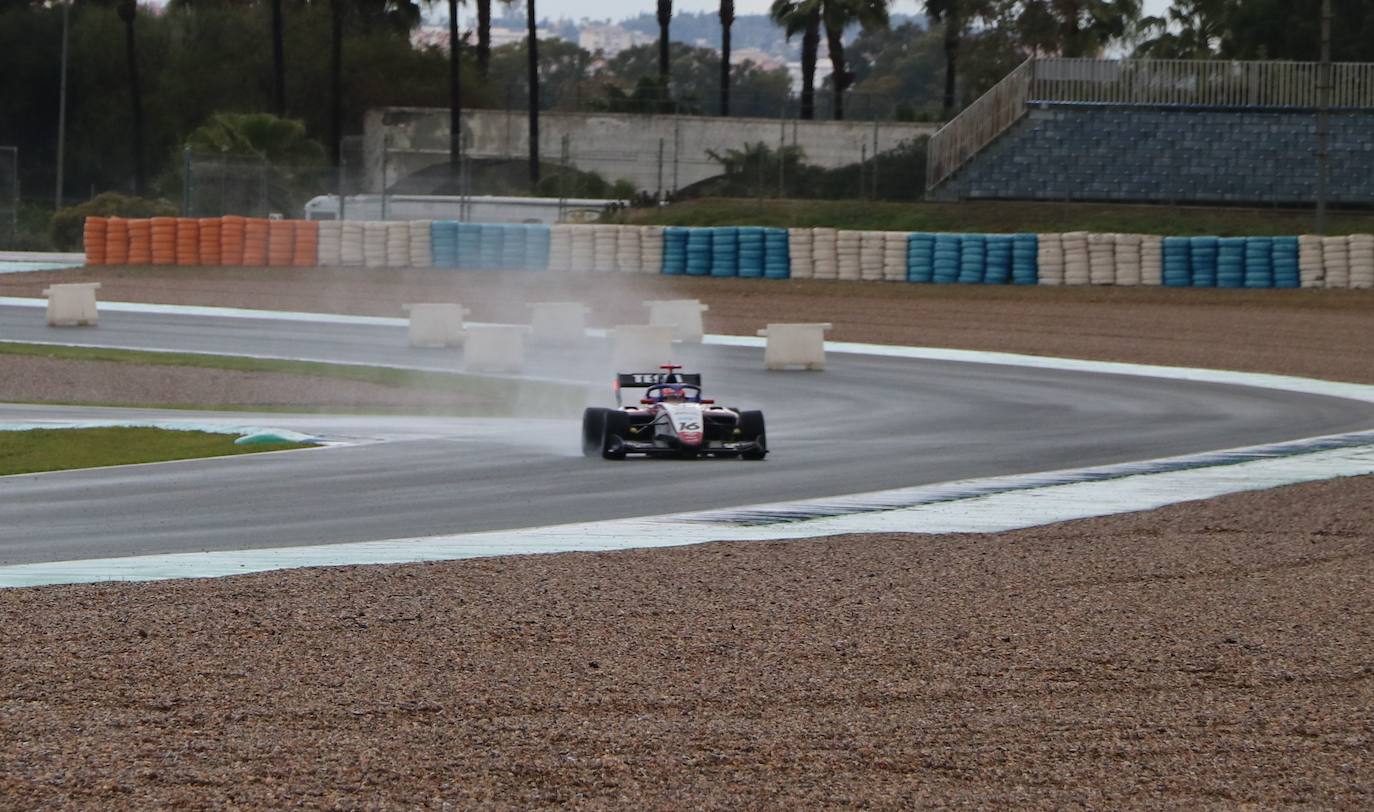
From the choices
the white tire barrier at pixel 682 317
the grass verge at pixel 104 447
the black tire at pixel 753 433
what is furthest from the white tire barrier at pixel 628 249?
the black tire at pixel 753 433

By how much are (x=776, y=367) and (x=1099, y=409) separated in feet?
18.7

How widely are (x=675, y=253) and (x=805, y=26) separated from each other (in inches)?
990

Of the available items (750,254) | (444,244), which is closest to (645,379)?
(750,254)

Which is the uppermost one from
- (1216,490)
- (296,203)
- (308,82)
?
(308,82)

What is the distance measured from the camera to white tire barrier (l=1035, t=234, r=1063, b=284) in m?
38.1

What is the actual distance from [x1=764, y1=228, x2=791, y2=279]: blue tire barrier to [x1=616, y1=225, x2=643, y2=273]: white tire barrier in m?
2.93

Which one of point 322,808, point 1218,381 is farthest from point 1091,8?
point 322,808

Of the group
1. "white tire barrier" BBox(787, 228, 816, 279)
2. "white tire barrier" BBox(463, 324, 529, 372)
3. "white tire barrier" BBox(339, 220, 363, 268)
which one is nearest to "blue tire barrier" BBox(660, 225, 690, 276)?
"white tire barrier" BBox(787, 228, 816, 279)

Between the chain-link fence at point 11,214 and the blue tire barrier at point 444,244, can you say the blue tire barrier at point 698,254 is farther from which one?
the chain-link fence at point 11,214

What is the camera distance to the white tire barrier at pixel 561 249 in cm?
4075

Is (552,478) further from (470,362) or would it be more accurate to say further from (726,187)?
(726,187)

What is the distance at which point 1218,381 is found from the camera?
80.8 feet

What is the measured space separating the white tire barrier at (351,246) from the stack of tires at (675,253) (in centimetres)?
757

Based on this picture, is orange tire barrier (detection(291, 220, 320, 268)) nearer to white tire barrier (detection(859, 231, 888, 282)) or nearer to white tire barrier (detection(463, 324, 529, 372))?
white tire barrier (detection(859, 231, 888, 282))
